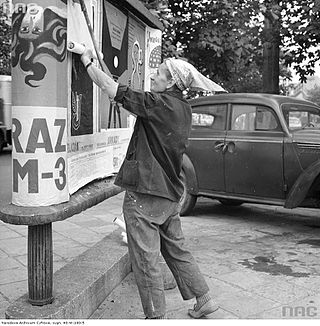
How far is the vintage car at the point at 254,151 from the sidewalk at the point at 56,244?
4.43 ft

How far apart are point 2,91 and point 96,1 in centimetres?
1451

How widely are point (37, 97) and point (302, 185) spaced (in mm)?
3930

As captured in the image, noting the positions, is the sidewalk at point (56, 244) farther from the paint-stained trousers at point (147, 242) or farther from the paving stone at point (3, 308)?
the paint-stained trousers at point (147, 242)

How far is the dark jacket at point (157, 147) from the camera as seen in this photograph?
10.1ft

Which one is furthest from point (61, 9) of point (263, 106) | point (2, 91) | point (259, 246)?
point (2, 91)

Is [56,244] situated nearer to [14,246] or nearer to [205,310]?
[14,246]

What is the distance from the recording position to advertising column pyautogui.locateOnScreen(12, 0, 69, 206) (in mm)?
2699

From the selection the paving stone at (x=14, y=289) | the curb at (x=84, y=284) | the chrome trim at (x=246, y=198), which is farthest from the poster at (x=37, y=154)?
the chrome trim at (x=246, y=198)

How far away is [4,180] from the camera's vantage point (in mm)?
11102

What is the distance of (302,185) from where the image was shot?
19.2 ft

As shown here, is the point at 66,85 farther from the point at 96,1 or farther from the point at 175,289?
the point at 175,289

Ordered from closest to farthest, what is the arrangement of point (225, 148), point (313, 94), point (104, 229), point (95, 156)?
point (95, 156)
point (104, 229)
point (225, 148)
point (313, 94)

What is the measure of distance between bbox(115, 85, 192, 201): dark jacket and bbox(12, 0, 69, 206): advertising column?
1.69 feet

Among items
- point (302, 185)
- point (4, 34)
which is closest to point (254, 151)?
point (302, 185)
